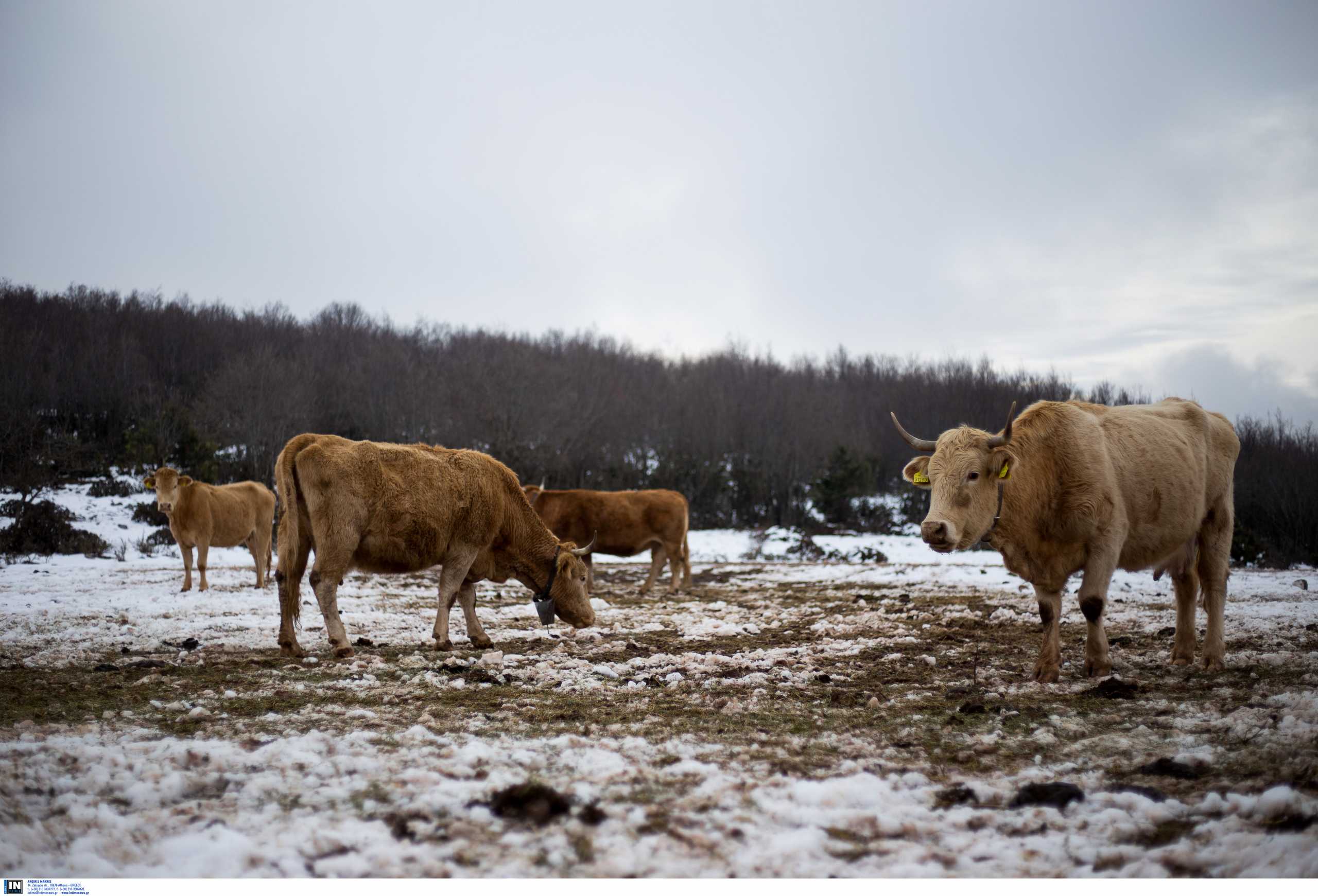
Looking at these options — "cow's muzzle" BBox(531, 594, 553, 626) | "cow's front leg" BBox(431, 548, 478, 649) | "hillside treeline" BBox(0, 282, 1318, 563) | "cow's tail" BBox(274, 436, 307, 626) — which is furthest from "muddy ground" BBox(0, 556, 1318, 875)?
"hillside treeline" BBox(0, 282, 1318, 563)

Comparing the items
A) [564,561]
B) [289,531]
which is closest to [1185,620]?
[564,561]

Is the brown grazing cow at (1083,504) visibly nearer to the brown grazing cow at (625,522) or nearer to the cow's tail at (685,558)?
the brown grazing cow at (625,522)

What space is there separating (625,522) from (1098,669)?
9.72m

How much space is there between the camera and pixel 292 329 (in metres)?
63.8

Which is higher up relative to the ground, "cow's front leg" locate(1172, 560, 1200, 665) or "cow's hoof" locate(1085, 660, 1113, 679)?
"cow's front leg" locate(1172, 560, 1200, 665)

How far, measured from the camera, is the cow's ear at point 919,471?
6949 mm

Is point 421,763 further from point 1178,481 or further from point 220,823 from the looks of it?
point 1178,481

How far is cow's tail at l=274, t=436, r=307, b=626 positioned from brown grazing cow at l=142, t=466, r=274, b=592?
6402 millimetres

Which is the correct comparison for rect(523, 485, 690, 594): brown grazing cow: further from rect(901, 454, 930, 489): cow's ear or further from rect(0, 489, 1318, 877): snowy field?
rect(901, 454, 930, 489): cow's ear

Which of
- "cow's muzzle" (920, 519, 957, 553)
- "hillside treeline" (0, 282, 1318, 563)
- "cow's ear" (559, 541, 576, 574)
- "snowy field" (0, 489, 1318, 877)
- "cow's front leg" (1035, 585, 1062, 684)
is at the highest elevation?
"hillside treeline" (0, 282, 1318, 563)

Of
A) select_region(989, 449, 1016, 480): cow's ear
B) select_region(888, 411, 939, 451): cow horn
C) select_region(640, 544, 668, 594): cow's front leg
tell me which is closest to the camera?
select_region(989, 449, 1016, 480): cow's ear

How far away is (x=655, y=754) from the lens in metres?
4.20

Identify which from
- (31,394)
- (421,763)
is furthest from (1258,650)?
(31,394)

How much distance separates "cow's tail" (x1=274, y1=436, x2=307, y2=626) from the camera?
7.62 metres
